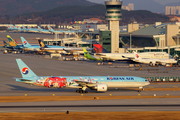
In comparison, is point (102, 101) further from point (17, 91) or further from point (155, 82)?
point (155, 82)

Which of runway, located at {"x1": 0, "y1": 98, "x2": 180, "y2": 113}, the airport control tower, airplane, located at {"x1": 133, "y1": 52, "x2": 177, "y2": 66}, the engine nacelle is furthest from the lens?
the airport control tower

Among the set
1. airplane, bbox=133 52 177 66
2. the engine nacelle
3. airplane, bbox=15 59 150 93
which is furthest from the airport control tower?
the engine nacelle

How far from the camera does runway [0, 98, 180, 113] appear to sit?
4869 cm

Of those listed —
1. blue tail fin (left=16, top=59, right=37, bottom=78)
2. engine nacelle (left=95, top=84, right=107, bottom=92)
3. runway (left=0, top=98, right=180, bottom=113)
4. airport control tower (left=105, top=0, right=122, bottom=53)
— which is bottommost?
runway (left=0, top=98, right=180, bottom=113)

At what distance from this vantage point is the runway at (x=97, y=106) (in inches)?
1917

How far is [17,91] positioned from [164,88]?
3401cm

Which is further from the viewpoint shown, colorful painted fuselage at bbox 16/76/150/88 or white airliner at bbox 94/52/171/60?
white airliner at bbox 94/52/171/60

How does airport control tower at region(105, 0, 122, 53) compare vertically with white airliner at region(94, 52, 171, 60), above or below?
above

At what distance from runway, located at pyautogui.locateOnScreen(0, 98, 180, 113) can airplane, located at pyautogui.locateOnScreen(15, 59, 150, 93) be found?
6062 millimetres

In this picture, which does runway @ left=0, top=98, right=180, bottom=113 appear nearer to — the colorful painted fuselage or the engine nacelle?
the engine nacelle

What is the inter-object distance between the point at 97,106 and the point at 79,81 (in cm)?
1014

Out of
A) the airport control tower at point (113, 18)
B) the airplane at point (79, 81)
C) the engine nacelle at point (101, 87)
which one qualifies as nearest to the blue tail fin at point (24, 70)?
the airplane at point (79, 81)

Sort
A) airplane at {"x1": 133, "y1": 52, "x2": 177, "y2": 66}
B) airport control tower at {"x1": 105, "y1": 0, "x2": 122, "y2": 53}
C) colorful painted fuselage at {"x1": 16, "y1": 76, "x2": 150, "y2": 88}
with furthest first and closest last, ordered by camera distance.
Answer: airport control tower at {"x1": 105, "y1": 0, "x2": 122, "y2": 53} < airplane at {"x1": 133, "y1": 52, "x2": 177, "y2": 66} < colorful painted fuselage at {"x1": 16, "y1": 76, "x2": 150, "y2": 88}

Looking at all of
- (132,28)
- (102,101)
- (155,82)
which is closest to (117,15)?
(132,28)
